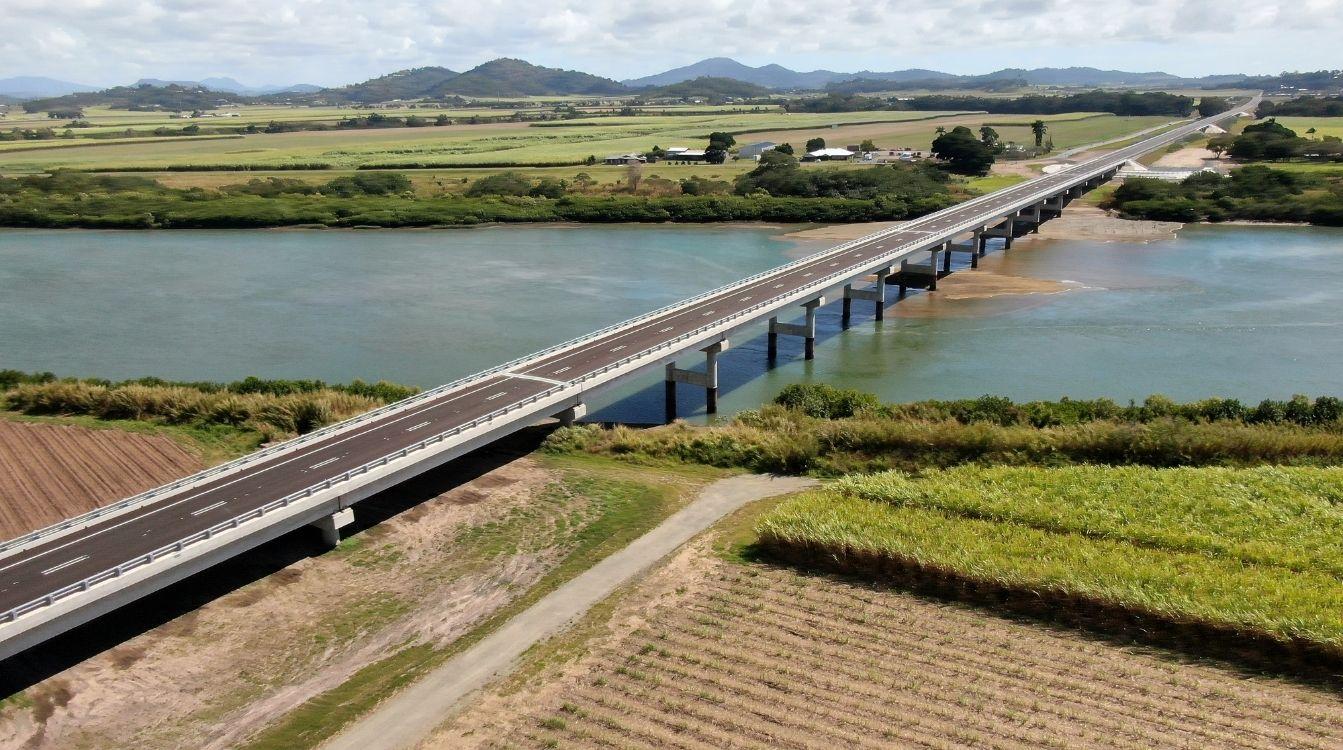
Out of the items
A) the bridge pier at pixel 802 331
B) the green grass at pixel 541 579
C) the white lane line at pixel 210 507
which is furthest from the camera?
the bridge pier at pixel 802 331

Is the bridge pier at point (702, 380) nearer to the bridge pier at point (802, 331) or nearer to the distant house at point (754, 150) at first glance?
the bridge pier at point (802, 331)

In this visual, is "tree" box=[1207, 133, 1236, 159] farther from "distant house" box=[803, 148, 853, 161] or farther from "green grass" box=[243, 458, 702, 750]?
"green grass" box=[243, 458, 702, 750]

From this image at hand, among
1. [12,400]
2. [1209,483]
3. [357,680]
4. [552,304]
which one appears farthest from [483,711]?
[552,304]

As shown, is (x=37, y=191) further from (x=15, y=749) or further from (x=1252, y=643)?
(x=1252, y=643)

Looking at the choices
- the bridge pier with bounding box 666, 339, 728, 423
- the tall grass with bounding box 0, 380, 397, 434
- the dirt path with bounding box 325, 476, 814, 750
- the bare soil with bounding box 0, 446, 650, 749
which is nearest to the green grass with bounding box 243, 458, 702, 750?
the bare soil with bounding box 0, 446, 650, 749

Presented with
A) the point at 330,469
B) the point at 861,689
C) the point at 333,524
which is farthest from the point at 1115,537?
the point at 330,469

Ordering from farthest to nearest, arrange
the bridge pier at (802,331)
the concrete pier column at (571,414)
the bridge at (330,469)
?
the bridge pier at (802,331)
the concrete pier column at (571,414)
the bridge at (330,469)

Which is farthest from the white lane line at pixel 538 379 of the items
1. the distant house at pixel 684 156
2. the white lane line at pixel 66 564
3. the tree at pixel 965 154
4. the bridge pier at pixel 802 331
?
the distant house at pixel 684 156
